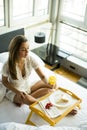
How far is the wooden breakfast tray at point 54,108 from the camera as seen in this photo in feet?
5.64

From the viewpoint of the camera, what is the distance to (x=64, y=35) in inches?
132

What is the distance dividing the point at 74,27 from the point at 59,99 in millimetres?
1479

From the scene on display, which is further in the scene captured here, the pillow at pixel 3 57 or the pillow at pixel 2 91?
the pillow at pixel 3 57

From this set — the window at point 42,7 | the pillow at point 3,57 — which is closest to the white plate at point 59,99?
the pillow at point 3,57

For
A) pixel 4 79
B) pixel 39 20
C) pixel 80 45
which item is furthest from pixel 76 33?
pixel 4 79

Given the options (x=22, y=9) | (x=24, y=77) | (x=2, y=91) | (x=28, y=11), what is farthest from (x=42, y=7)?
(x=2, y=91)

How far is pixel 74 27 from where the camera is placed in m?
3.06

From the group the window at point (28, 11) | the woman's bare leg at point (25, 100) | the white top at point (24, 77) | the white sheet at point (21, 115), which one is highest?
the window at point (28, 11)

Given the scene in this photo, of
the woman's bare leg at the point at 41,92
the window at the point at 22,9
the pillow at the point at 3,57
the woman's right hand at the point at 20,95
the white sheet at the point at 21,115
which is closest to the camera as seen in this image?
the white sheet at the point at 21,115

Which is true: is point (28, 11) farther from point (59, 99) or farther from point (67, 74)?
point (59, 99)

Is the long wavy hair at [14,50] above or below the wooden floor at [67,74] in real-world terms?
above

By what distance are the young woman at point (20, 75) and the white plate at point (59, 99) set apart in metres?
0.11

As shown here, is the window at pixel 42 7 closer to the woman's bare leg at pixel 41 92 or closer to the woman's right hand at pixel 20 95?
the woman's bare leg at pixel 41 92

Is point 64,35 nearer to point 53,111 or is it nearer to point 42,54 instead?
point 42,54
